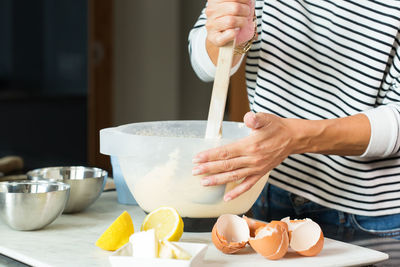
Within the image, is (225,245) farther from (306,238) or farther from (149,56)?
(149,56)

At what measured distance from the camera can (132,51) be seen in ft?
17.3

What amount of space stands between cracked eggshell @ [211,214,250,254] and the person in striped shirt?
14cm

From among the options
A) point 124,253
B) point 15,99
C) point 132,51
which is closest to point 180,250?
point 124,253

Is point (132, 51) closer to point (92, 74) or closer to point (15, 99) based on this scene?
point (92, 74)

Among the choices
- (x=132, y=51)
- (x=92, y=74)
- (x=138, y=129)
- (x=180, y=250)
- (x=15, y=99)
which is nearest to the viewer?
(x=180, y=250)

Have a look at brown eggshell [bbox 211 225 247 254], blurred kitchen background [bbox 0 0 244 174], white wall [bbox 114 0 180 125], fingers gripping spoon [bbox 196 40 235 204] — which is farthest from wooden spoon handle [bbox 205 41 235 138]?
white wall [bbox 114 0 180 125]

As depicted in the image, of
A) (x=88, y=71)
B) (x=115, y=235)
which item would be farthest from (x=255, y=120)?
(x=88, y=71)

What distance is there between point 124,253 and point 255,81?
778 millimetres

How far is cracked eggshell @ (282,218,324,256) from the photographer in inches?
41.9

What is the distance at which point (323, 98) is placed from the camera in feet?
4.89

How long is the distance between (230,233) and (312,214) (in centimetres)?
47

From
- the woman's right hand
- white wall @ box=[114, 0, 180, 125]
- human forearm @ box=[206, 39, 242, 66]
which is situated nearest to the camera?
the woman's right hand

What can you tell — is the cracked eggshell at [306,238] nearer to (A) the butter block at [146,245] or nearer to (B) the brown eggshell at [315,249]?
(B) the brown eggshell at [315,249]

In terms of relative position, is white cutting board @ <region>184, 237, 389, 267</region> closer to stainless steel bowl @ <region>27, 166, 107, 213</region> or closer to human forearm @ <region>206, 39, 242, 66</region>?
stainless steel bowl @ <region>27, 166, 107, 213</region>
